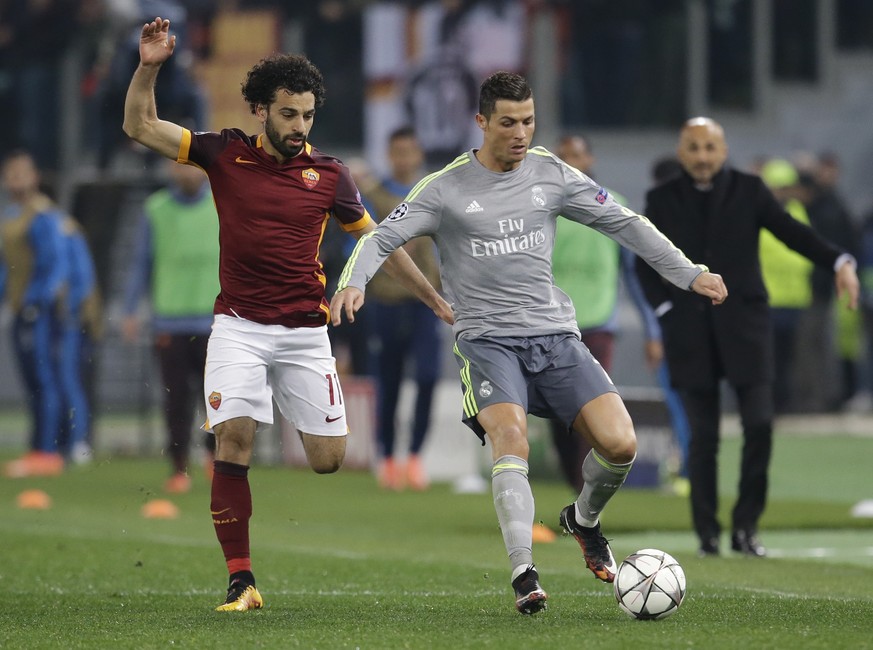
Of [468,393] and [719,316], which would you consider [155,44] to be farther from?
[719,316]

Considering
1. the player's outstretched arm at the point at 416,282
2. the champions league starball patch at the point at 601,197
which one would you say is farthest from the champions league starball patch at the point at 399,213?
the champions league starball patch at the point at 601,197

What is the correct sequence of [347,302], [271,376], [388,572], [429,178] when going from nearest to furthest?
[347,302], [429,178], [271,376], [388,572]

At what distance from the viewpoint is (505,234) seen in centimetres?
861

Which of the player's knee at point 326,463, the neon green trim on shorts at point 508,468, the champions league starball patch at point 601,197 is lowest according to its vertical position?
the player's knee at point 326,463

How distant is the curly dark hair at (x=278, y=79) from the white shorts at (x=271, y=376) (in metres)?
0.99

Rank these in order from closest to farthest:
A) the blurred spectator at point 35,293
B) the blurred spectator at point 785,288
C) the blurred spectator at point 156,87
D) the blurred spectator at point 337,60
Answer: the blurred spectator at point 35,293 → the blurred spectator at point 785,288 → the blurred spectator at point 156,87 → the blurred spectator at point 337,60

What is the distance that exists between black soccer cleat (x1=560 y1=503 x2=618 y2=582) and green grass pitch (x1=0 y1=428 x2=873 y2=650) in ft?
0.49

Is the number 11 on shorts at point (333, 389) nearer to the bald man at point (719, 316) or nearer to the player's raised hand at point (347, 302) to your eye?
the player's raised hand at point (347, 302)

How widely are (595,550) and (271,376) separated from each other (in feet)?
5.43

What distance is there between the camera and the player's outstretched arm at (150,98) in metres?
8.46

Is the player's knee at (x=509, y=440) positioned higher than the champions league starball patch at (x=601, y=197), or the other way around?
the champions league starball patch at (x=601, y=197)

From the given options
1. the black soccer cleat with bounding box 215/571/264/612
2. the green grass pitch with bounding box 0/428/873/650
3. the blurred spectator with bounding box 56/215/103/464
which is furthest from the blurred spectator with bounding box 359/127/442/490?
the black soccer cleat with bounding box 215/571/264/612

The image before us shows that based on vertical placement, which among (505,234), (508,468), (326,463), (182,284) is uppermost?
(505,234)

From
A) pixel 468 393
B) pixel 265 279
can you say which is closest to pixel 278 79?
pixel 265 279
